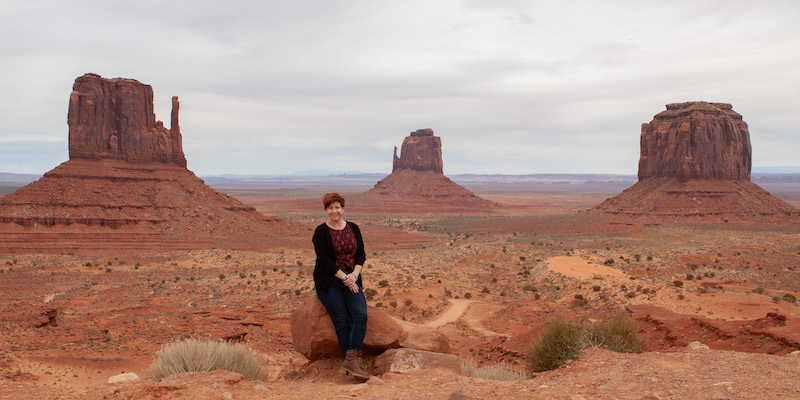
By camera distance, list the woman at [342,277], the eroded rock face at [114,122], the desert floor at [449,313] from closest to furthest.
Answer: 1. the desert floor at [449,313]
2. the woman at [342,277]
3. the eroded rock face at [114,122]

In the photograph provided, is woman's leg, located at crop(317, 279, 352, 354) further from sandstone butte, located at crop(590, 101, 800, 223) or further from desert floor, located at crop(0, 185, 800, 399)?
sandstone butte, located at crop(590, 101, 800, 223)

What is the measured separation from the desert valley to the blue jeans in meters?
0.62

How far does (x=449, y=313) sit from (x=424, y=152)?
109 metres

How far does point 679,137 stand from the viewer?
237ft

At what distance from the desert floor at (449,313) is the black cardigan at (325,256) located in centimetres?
154

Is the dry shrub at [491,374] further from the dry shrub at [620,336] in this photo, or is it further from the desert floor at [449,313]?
the dry shrub at [620,336]

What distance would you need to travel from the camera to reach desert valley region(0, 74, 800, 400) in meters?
7.25

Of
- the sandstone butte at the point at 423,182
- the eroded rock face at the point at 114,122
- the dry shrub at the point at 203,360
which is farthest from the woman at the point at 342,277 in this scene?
the sandstone butte at the point at 423,182

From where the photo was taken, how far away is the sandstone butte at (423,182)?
115000 millimetres

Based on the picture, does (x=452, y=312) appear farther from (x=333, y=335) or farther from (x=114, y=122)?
(x=114, y=122)

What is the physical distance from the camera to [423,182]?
4838 inches

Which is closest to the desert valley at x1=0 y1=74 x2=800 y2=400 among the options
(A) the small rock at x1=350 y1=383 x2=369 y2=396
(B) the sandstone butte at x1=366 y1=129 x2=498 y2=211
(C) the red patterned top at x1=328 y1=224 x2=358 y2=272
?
(A) the small rock at x1=350 y1=383 x2=369 y2=396

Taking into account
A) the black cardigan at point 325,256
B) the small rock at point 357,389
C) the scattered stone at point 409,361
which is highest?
the black cardigan at point 325,256

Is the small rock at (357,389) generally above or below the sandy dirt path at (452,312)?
above
